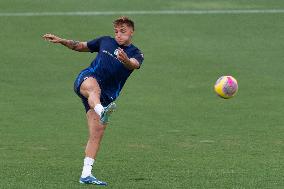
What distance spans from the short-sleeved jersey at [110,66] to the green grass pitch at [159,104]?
127 centimetres

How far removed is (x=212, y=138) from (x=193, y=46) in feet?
31.6

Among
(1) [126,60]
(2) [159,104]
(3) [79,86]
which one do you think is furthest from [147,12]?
(1) [126,60]

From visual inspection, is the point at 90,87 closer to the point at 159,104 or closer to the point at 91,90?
the point at 91,90

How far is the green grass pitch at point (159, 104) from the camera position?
13.6 metres

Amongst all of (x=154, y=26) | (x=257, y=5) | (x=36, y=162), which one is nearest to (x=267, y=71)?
(x=154, y=26)

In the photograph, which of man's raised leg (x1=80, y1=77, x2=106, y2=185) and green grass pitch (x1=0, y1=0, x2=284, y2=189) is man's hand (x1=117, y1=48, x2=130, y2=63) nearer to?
man's raised leg (x1=80, y1=77, x2=106, y2=185)

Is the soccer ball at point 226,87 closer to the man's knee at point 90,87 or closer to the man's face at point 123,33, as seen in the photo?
the man's face at point 123,33

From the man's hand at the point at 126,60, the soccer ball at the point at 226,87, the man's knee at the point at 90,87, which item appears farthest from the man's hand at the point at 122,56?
the soccer ball at the point at 226,87

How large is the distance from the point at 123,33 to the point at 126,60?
605 millimetres

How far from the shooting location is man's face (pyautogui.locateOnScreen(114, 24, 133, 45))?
12805 mm

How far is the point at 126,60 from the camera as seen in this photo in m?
12.4

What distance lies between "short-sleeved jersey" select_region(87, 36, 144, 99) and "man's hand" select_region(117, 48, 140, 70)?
22 cm

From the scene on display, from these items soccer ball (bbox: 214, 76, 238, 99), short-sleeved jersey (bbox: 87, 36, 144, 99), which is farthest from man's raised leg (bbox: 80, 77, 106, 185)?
soccer ball (bbox: 214, 76, 238, 99)

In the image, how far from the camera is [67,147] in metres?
15.9
